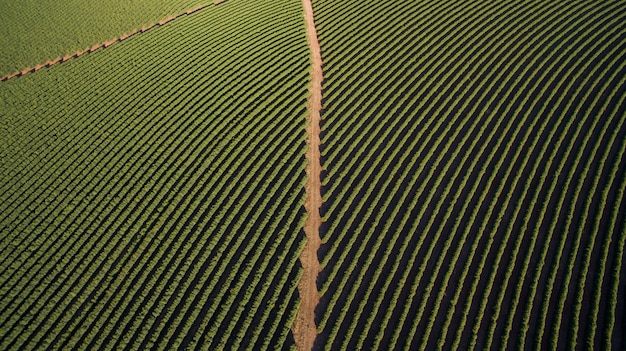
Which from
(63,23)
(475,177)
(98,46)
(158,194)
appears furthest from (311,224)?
(63,23)

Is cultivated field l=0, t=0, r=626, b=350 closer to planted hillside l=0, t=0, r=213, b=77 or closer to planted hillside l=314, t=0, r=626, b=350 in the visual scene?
planted hillside l=314, t=0, r=626, b=350

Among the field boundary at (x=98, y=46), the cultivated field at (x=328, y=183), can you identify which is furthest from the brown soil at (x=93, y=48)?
the cultivated field at (x=328, y=183)

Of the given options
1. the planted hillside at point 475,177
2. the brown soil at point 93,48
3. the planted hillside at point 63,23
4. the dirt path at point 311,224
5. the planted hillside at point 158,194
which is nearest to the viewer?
the planted hillside at point 475,177

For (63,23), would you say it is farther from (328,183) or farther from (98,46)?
(328,183)

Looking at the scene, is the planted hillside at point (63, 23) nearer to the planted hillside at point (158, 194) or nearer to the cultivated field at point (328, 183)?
the cultivated field at point (328, 183)

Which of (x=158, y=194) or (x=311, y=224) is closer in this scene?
(x=311, y=224)

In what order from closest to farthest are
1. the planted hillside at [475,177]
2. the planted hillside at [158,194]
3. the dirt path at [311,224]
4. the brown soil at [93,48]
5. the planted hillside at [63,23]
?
1. the planted hillside at [475,177]
2. the dirt path at [311,224]
3. the planted hillside at [158,194]
4. the brown soil at [93,48]
5. the planted hillside at [63,23]

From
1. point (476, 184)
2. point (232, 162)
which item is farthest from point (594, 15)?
point (232, 162)
